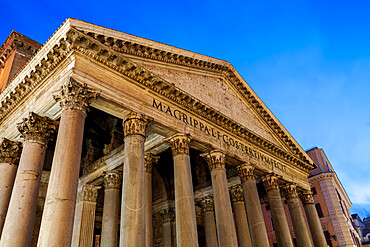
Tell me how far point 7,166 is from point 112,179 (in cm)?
388

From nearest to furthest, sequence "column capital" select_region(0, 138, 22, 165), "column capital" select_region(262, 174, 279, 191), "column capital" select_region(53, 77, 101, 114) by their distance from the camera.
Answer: "column capital" select_region(53, 77, 101, 114), "column capital" select_region(0, 138, 22, 165), "column capital" select_region(262, 174, 279, 191)

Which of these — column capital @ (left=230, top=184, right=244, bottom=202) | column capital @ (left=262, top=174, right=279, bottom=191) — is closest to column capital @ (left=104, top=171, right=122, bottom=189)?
column capital @ (left=230, top=184, right=244, bottom=202)

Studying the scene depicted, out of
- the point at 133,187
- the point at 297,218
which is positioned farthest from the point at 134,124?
the point at 297,218

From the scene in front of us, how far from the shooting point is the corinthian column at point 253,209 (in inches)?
463

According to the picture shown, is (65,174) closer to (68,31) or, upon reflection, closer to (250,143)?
(68,31)

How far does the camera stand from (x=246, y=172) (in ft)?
43.1

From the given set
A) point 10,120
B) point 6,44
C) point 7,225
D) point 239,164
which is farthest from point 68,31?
point 6,44

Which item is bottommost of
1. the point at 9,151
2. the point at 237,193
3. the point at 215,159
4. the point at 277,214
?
the point at 277,214

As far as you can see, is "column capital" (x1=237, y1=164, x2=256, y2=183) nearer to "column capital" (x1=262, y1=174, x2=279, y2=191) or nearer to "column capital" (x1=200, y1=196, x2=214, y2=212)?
"column capital" (x1=262, y1=174, x2=279, y2=191)

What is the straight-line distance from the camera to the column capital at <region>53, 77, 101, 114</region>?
24.8 ft

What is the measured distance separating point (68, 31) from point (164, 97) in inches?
154

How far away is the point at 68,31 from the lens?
26.2 ft

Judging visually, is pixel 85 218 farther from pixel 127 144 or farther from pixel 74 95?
pixel 74 95

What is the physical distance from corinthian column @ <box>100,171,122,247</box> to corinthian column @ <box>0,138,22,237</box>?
3.47 metres
